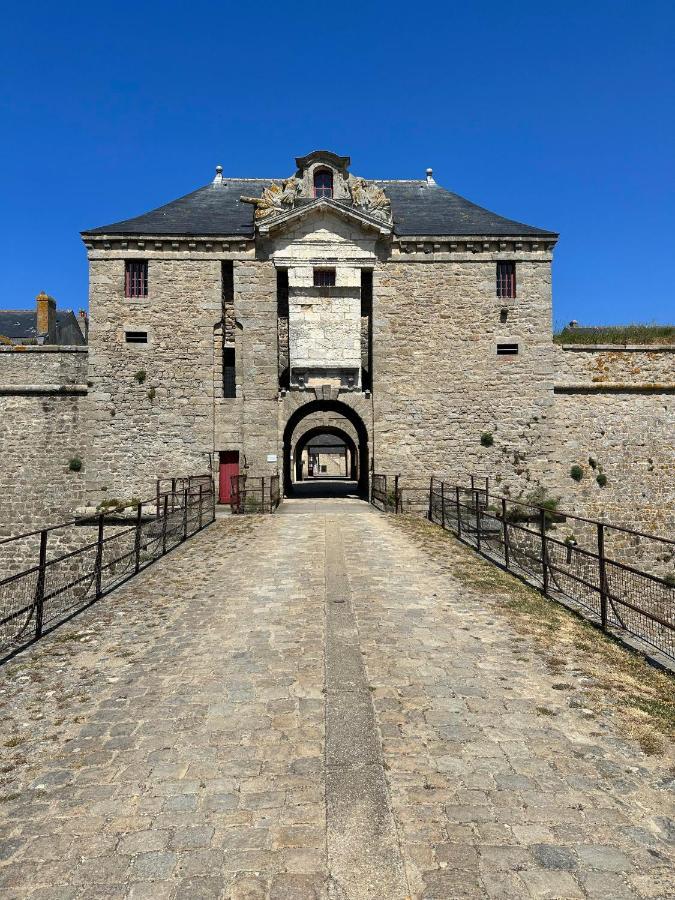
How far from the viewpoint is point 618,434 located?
16.1 m

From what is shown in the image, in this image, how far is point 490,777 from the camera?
2928 mm

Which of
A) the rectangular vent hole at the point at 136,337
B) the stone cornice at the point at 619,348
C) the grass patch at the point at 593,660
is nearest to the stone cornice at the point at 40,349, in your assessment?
the rectangular vent hole at the point at 136,337

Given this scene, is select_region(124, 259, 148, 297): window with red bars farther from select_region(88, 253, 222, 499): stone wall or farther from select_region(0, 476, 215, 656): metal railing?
select_region(0, 476, 215, 656): metal railing

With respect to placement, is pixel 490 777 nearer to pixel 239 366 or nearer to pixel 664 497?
pixel 239 366

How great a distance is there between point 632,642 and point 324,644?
2929 millimetres

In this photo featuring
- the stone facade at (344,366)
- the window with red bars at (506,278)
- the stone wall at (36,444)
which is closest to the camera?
the stone wall at (36,444)

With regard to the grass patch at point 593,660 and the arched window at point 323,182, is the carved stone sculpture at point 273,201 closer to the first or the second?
the arched window at point 323,182

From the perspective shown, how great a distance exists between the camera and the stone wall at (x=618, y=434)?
15.8m

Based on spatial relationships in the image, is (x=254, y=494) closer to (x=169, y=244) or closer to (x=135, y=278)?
(x=135, y=278)

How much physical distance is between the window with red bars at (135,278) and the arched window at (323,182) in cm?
590

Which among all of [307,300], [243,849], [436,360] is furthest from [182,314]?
[243,849]

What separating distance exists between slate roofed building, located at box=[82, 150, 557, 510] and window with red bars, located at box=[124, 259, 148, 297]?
0.14ft

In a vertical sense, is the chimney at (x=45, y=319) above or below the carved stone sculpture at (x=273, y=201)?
below

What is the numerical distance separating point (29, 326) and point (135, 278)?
10810 millimetres
